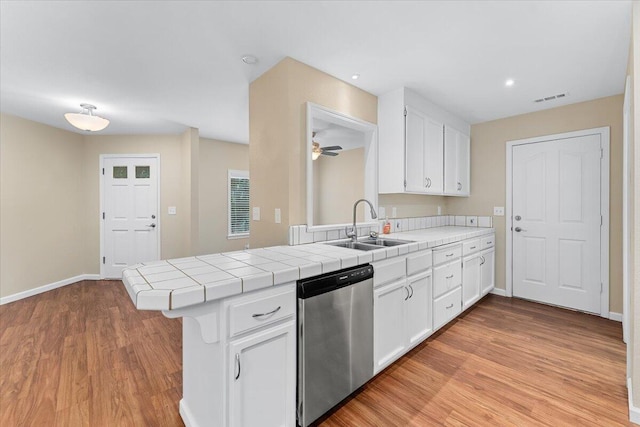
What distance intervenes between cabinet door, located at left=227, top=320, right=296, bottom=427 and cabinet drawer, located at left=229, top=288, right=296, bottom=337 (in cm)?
5

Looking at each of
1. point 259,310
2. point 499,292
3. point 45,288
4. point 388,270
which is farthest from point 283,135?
point 45,288

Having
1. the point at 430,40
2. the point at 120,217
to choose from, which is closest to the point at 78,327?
the point at 120,217

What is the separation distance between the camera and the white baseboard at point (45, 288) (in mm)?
3627

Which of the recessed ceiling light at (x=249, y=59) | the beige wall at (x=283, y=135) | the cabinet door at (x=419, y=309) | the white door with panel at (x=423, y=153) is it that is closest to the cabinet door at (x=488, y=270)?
the white door with panel at (x=423, y=153)

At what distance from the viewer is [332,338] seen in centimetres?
159

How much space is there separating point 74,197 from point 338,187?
4311mm

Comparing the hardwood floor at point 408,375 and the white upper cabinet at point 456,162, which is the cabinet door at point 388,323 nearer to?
the hardwood floor at point 408,375

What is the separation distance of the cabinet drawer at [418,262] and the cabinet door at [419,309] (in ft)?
0.19

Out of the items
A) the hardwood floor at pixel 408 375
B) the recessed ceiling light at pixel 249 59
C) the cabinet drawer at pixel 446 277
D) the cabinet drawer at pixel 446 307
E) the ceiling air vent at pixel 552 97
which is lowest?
the hardwood floor at pixel 408 375

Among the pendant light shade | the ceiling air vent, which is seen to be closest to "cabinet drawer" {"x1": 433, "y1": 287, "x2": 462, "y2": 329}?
the ceiling air vent

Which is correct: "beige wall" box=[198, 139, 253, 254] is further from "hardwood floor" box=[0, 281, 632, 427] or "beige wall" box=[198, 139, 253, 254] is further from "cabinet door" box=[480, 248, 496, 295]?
"cabinet door" box=[480, 248, 496, 295]

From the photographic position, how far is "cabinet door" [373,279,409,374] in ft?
6.23

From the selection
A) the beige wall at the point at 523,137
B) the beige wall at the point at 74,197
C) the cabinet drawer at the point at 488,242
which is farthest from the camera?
the beige wall at the point at 74,197

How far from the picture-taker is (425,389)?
6.11 ft
